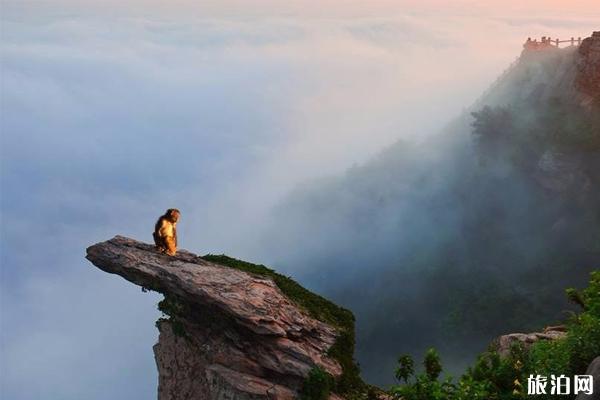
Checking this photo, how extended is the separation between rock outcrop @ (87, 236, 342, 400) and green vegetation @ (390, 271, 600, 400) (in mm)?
3328

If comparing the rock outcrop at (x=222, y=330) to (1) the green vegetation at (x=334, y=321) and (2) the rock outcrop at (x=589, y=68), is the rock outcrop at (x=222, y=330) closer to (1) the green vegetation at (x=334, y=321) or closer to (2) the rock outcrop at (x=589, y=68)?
(1) the green vegetation at (x=334, y=321)

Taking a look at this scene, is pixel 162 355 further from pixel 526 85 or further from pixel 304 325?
pixel 526 85

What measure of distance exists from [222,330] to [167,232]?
163 inches

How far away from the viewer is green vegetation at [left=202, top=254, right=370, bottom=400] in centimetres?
2156

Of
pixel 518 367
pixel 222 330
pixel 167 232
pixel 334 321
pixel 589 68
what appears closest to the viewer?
pixel 518 367

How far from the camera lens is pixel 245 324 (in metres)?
21.0

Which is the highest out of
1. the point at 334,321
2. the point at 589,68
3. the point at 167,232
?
the point at 589,68

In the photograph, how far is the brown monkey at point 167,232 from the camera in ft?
73.5

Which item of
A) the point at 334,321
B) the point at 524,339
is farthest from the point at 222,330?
the point at 524,339

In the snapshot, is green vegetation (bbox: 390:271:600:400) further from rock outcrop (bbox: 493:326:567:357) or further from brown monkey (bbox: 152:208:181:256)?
brown monkey (bbox: 152:208:181:256)

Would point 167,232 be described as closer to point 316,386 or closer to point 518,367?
point 316,386

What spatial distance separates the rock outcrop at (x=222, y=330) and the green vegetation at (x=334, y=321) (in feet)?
1.10

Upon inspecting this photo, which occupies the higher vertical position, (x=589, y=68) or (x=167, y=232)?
(x=589, y=68)

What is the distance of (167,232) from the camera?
75.0ft
